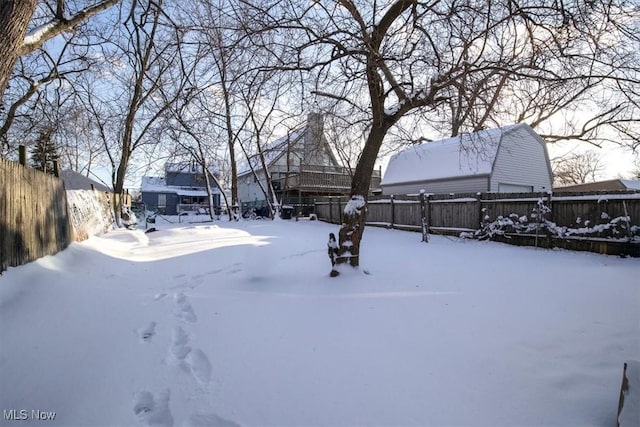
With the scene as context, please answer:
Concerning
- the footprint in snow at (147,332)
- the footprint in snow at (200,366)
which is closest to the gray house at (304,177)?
the footprint in snow at (147,332)

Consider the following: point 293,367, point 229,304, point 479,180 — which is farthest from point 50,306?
point 479,180

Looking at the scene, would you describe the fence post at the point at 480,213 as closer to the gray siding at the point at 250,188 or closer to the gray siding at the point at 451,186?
the gray siding at the point at 451,186

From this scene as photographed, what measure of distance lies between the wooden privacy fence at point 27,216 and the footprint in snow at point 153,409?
2.40 m

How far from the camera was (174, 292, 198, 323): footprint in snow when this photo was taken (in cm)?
374

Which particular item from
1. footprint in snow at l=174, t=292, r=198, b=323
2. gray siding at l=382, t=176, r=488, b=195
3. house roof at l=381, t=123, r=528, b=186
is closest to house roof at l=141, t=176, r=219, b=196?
house roof at l=381, t=123, r=528, b=186

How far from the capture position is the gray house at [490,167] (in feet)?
47.6

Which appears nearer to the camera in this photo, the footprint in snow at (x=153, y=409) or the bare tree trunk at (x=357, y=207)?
the footprint in snow at (x=153, y=409)

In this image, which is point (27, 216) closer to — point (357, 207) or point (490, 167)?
point (357, 207)

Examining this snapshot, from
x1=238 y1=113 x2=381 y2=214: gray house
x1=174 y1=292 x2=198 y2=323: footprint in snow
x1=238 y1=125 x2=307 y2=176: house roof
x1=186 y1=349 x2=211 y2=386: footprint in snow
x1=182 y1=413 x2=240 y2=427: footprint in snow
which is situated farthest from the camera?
x1=238 y1=113 x2=381 y2=214: gray house

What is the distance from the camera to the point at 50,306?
3.39 metres

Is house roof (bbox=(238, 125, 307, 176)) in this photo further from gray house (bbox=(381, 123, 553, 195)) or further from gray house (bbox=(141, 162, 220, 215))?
gray house (bbox=(141, 162, 220, 215))

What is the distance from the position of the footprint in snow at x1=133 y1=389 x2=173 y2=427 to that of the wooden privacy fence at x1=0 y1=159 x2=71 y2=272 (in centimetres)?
240

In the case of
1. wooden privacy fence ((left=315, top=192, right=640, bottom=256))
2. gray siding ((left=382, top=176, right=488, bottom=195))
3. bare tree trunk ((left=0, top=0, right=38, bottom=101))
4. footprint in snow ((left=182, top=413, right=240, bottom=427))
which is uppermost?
bare tree trunk ((left=0, top=0, right=38, bottom=101))

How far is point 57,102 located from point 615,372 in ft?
43.5
